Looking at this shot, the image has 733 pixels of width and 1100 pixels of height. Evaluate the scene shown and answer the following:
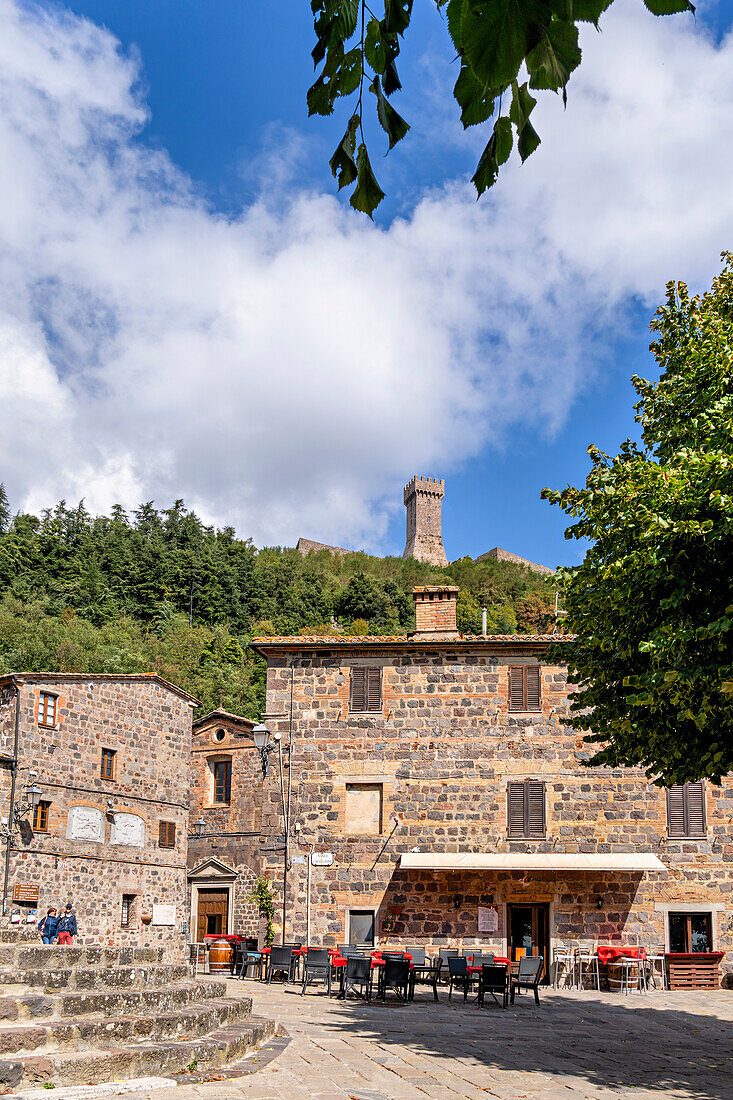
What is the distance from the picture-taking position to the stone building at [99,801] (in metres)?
22.0

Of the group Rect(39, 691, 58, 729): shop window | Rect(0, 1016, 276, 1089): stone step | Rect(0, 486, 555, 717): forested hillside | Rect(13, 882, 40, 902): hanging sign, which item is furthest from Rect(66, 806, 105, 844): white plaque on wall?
Rect(0, 486, 555, 717): forested hillside

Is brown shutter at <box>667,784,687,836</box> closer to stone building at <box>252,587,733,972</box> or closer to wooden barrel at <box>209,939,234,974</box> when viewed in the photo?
stone building at <box>252,587,733,972</box>

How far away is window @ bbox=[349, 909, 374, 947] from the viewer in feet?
65.4

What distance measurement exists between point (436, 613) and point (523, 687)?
263 centimetres

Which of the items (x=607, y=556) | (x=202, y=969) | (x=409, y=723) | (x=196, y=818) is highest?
(x=607, y=556)

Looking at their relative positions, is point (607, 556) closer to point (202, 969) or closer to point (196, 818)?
point (202, 969)

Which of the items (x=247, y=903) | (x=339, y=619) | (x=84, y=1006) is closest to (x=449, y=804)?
(x=247, y=903)

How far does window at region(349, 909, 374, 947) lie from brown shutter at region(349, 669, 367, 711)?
4.22m

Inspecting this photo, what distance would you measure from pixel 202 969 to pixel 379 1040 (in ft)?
38.5

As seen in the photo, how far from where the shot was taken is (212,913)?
2359 centimetres

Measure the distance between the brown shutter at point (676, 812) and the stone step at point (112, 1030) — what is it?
42.5 ft

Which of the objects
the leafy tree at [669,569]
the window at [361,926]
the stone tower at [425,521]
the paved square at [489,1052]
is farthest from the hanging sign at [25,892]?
the stone tower at [425,521]

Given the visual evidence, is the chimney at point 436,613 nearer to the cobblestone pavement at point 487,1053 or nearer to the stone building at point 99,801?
the cobblestone pavement at point 487,1053

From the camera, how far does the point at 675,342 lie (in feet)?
38.1
